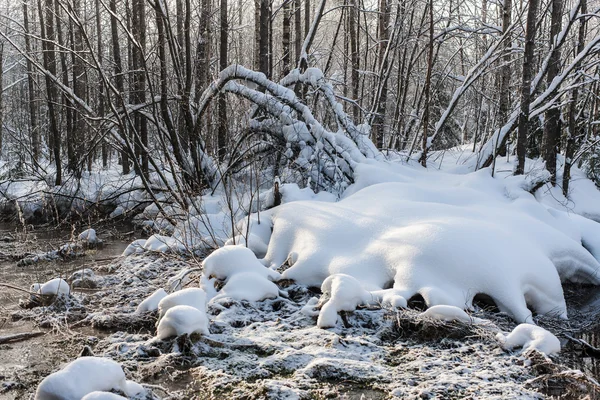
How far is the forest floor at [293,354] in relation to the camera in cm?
372

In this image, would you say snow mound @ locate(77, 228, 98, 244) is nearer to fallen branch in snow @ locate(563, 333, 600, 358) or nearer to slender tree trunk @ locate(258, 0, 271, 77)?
slender tree trunk @ locate(258, 0, 271, 77)

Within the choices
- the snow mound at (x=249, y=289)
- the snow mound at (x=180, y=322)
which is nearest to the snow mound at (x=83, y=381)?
the snow mound at (x=180, y=322)

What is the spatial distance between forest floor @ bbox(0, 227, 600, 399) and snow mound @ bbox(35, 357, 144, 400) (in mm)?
345

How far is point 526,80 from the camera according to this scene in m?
8.72

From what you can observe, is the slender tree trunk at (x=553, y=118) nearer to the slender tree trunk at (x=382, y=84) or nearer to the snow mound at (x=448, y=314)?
the slender tree trunk at (x=382, y=84)

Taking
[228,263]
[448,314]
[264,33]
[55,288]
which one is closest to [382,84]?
[264,33]

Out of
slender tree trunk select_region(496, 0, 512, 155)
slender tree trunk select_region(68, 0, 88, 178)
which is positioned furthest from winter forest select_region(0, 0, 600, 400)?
slender tree trunk select_region(496, 0, 512, 155)

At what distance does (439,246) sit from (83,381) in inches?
132

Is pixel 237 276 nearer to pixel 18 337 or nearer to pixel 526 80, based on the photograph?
pixel 18 337

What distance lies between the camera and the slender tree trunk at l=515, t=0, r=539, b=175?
8.46 m

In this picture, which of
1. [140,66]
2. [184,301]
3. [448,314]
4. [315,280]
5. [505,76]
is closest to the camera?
[448,314]

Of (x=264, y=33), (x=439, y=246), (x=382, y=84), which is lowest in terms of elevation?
(x=439, y=246)

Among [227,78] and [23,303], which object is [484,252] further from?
[227,78]

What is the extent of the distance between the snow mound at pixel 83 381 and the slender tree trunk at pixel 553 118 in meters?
8.49
